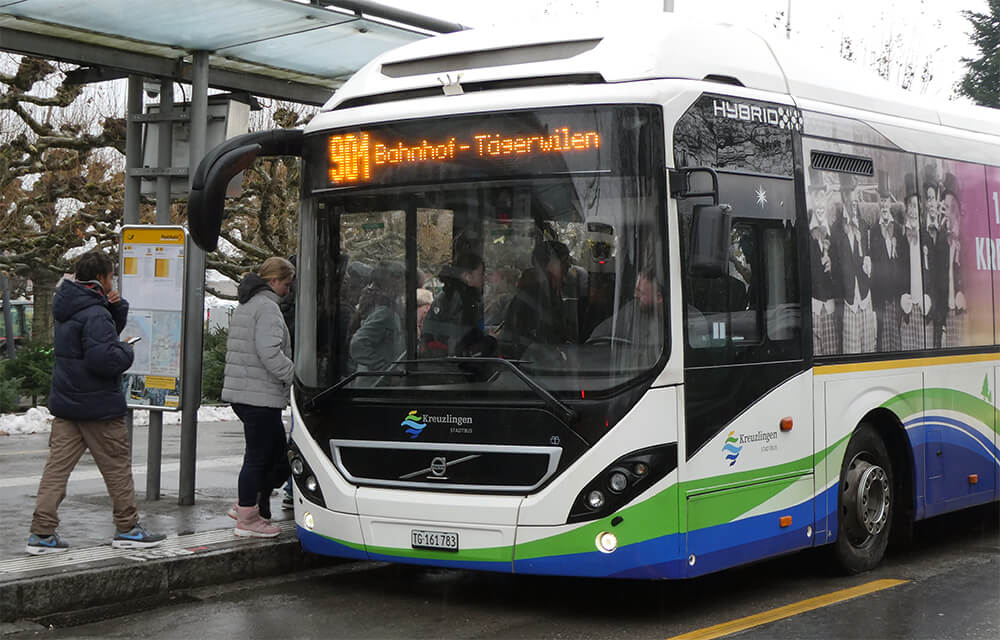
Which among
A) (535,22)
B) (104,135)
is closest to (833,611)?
(535,22)

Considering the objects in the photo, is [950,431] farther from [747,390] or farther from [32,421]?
[32,421]

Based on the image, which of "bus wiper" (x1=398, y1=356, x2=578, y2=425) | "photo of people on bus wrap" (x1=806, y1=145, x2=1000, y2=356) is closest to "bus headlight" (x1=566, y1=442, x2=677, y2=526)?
"bus wiper" (x1=398, y1=356, x2=578, y2=425)

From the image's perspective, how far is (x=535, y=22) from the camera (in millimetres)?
7598

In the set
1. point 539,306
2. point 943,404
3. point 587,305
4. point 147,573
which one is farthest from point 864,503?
point 147,573

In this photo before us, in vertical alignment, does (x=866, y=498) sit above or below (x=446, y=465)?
below

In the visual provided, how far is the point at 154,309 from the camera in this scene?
9953 millimetres

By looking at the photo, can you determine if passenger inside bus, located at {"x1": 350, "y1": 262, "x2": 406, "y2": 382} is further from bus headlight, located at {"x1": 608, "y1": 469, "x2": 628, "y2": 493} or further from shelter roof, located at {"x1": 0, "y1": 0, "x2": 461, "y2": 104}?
shelter roof, located at {"x1": 0, "y1": 0, "x2": 461, "y2": 104}

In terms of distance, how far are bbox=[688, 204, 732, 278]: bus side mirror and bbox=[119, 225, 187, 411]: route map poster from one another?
446 cm

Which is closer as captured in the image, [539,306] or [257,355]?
[539,306]

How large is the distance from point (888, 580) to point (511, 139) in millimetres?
3680

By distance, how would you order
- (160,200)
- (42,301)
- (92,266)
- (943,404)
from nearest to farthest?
(92,266), (943,404), (160,200), (42,301)

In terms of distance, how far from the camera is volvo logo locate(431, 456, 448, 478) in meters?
7.07

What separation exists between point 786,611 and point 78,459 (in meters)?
4.23

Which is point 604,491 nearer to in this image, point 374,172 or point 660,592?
point 660,592
